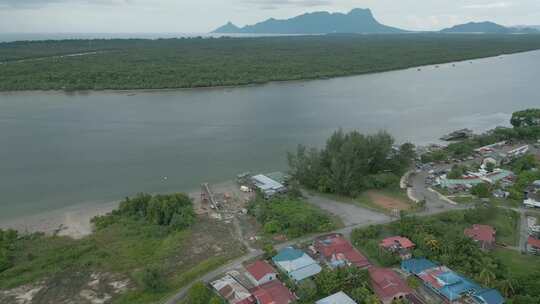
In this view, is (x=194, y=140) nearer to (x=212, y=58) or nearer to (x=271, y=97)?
(x=271, y=97)

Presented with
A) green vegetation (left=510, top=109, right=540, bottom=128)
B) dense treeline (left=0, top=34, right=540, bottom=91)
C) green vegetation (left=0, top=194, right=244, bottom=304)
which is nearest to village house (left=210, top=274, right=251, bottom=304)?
green vegetation (left=0, top=194, right=244, bottom=304)

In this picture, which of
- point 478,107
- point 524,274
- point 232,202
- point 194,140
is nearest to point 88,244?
point 232,202

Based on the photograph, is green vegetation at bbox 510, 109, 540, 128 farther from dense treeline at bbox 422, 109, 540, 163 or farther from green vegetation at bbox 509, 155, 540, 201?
green vegetation at bbox 509, 155, 540, 201

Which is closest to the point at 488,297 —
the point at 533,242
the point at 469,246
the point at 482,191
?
the point at 469,246

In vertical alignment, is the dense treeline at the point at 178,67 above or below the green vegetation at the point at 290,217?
above

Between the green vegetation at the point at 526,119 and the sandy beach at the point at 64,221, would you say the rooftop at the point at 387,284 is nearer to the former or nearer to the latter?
the sandy beach at the point at 64,221

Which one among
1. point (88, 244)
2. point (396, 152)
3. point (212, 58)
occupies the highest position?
point (212, 58)

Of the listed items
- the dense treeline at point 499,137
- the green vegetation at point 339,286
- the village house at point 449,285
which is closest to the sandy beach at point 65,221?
the green vegetation at point 339,286

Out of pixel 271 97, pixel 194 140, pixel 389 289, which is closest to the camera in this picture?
pixel 389 289
